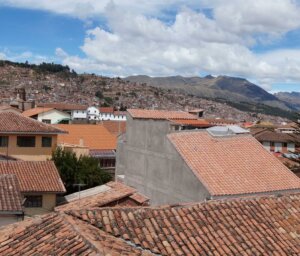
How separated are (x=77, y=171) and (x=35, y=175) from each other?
6.37 m

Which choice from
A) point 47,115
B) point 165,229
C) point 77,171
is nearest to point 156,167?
point 77,171

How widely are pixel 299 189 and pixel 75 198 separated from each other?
11560 mm

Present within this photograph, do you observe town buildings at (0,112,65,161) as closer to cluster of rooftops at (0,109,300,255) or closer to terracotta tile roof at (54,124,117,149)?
terracotta tile roof at (54,124,117,149)

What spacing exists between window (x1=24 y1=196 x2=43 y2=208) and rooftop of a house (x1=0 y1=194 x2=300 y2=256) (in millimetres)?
14562

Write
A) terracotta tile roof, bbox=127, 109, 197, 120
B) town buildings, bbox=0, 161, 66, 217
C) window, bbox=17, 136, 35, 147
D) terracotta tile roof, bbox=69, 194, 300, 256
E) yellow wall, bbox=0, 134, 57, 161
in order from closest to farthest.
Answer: terracotta tile roof, bbox=69, 194, 300, 256, town buildings, bbox=0, 161, 66, 217, terracotta tile roof, bbox=127, 109, 197, 120, yellow wall, bbox=0, 134, 57, 161, window, bbox=17, 136, 35, 147

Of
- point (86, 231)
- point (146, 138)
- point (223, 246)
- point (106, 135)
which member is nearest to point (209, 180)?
point (146, 138)

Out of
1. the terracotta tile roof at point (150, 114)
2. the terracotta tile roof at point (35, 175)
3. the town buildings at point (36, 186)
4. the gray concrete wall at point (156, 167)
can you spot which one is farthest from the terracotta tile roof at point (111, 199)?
the terracotta tile roof at point (150, 114)

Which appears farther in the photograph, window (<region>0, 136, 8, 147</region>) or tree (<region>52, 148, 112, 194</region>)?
window (<region>0, 136, 8, 147</region>)

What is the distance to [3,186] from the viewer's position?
18.1 m

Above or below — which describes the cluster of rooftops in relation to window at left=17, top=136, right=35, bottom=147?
above

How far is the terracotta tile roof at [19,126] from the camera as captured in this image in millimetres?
34344

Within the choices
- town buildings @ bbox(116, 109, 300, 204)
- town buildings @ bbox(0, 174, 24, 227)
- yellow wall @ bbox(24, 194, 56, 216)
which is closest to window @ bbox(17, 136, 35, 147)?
yellow wall @ bbox(24, 194, 56, 216)

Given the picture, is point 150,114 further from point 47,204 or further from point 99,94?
point 99,94

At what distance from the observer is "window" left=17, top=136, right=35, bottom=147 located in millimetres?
34750
